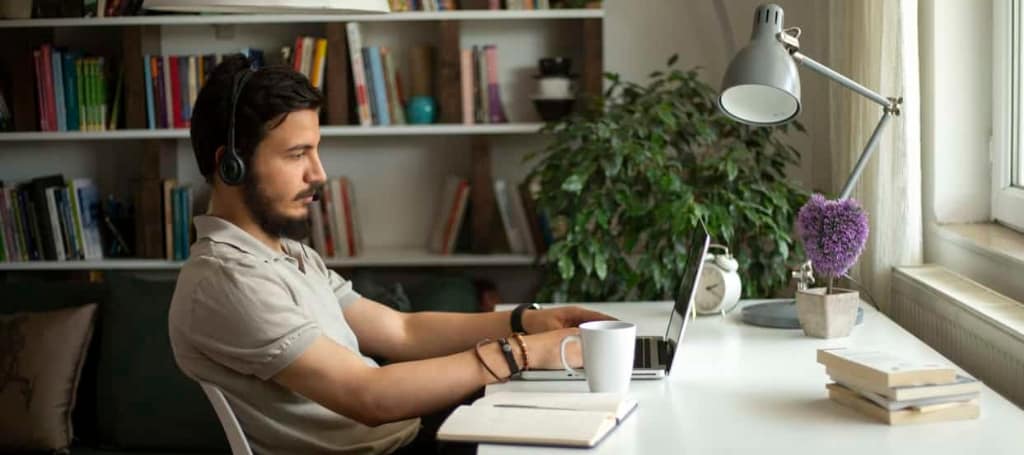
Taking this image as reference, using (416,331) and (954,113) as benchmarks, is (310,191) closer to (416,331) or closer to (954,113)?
(416,331)

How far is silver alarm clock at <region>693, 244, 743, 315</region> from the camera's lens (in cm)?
236

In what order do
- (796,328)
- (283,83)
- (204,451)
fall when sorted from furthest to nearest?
1. (204,451)
2. (796,328)
3. (283,83)

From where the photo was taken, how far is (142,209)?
393cm

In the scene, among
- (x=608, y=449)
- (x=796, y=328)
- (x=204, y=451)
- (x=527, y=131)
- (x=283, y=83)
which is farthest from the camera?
(x=527, y=131)

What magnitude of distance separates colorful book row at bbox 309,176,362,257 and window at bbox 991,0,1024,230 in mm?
1985

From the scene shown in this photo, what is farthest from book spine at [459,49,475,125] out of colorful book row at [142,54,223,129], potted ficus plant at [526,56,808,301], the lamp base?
the lamp base

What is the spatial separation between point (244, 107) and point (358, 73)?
1877 mm

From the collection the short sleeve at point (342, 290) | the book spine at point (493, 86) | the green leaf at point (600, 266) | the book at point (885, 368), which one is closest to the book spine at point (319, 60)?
the book spine at point (493, 86)

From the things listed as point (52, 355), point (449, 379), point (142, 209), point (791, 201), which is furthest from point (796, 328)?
point (142, 209)

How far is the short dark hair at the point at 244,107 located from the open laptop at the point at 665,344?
55 cm

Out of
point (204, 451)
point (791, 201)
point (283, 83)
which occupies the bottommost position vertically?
point (204, 451)

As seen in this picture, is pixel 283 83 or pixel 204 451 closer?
pixel 283 83

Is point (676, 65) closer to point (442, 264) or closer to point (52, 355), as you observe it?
point (442, 264)

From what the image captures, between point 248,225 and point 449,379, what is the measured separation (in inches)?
16.7
